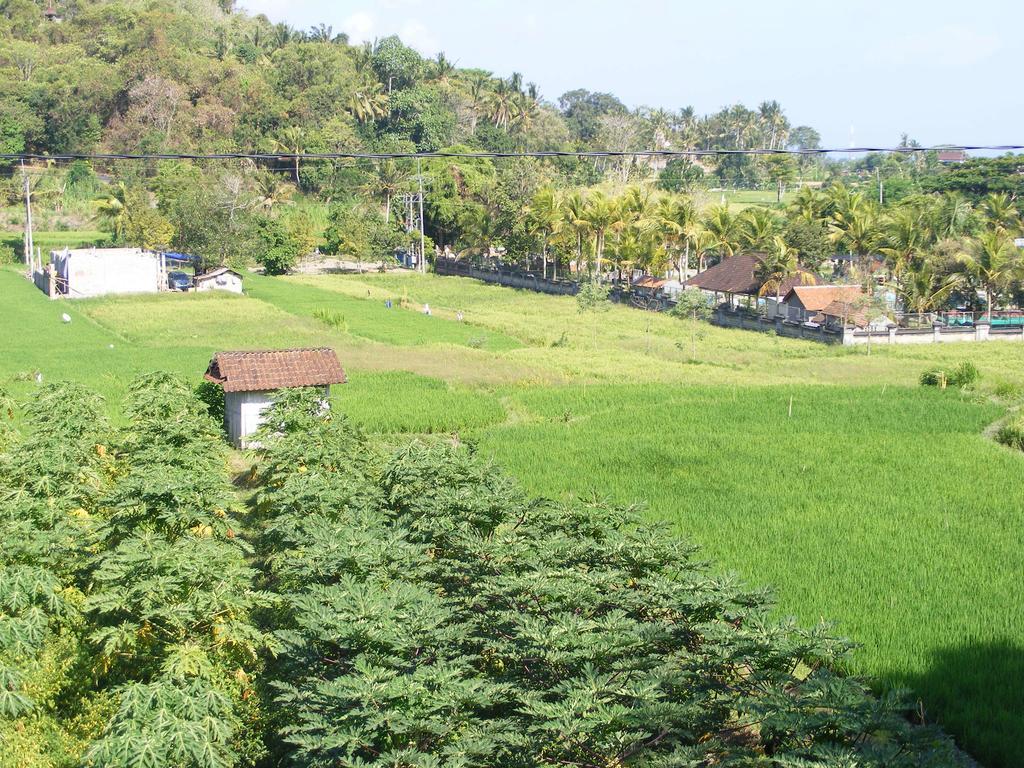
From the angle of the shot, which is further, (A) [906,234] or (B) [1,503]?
(A) [906,234]

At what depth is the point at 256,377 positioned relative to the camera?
2230 cm

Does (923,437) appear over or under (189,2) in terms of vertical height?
under

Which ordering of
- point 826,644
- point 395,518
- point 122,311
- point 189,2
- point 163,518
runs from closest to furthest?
point 826,644 < point 163,518 < point 395,518 < point 122,311 < point 189,2

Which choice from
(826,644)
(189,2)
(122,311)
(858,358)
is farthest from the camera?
(189,2)

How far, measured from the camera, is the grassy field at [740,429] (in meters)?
12.5

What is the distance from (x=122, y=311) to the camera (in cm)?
4559

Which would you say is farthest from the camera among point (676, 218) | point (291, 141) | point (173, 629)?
point (291, 141)

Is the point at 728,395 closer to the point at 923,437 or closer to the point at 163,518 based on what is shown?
the point at 923,437

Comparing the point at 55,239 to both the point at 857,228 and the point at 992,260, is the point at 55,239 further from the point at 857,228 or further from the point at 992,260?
the point at 992,260

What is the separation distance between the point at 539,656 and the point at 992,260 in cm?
4067

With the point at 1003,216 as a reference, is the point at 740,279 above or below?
below

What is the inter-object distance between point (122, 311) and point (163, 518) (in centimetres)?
3653

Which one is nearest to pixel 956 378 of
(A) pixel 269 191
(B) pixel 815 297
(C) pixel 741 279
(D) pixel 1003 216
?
(B) pixel 815 297

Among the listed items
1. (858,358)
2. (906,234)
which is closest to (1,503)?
(858,358)
